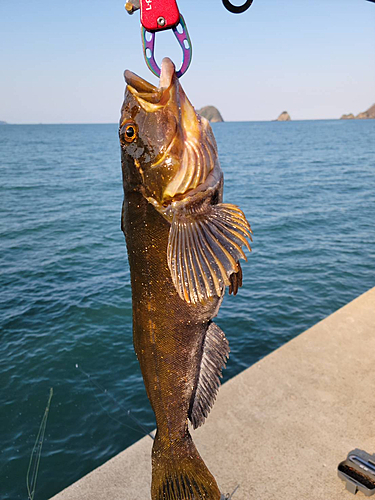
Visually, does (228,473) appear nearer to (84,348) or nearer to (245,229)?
(245,229)

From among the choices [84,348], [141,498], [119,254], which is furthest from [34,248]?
[141,498]

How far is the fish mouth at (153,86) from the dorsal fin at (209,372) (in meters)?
1.46

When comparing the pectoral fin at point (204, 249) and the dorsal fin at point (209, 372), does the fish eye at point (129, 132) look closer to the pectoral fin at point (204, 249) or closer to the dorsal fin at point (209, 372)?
the pectoral fin at point (204, 249)

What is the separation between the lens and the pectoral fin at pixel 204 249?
7.70 feet

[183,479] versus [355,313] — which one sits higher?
[183,479]

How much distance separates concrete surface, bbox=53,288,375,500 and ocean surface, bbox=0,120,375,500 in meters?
2.55

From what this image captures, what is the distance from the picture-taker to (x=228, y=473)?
567 cm

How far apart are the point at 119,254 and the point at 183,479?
16593mm

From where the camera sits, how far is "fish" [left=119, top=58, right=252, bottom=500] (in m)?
2.40

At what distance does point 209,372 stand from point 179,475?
0.70m

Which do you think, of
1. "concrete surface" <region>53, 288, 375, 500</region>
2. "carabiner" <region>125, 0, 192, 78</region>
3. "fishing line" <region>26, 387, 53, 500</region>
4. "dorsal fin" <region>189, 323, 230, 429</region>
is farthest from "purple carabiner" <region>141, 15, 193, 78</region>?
"fishing line" <region>26, 387, 53, 500</region>

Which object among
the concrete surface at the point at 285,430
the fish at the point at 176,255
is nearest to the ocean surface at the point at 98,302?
the concrete surface at the point at 285,430

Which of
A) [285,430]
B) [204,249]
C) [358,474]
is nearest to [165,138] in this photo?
[204,249]

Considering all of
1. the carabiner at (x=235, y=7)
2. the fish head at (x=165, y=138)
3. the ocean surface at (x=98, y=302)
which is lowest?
the ocean surface at (x=98, y=302)
